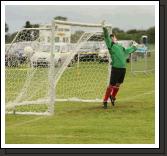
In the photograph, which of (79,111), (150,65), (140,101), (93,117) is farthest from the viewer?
(150,65)

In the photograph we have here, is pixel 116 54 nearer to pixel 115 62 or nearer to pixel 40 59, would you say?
pixel 115 62

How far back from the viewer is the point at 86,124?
12602 mm

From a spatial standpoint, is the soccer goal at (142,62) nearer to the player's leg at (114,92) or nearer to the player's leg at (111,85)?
the player's leg at (114,92)

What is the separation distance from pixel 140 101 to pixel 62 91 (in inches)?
96.0

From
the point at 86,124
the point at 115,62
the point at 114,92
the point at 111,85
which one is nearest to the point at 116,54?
the point at 115,62

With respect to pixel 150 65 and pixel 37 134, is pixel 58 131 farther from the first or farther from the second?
pixel 150 65

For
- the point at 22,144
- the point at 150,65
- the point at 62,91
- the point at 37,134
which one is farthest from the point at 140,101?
the point at 150,65

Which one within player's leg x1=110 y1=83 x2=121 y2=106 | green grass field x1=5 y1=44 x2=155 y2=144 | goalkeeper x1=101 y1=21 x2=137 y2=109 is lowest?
green grass field x1=5 y1=44 x2=155 y2=144

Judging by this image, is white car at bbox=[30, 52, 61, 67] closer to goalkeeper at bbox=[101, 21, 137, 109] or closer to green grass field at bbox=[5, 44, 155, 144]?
green grass field at bbox=[5, 44, 155, 144]

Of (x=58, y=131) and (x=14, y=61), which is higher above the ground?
(x=14, y=61)

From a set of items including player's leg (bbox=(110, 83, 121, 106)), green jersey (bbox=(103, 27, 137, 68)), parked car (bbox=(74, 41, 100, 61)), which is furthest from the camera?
parked car (bbox=(74, 41, 100, 61))

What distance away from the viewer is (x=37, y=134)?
37.5 ft

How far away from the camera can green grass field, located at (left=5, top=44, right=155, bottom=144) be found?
11.1 metres

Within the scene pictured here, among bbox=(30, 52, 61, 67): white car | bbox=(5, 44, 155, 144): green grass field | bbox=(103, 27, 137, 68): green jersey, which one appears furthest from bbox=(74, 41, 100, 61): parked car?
bbox=(103, 27, 137, 68): green jersey
